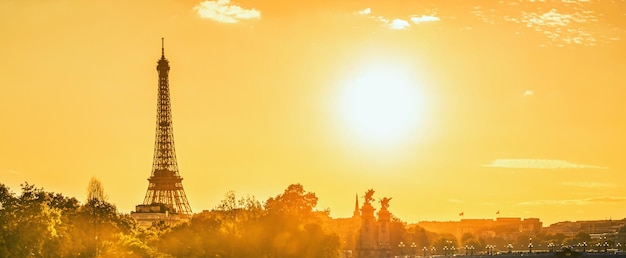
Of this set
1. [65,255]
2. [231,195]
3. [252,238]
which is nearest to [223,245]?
[252,238]

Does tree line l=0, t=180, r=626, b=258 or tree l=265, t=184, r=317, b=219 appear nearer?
tree line l=0, t=180, r=626, b=258

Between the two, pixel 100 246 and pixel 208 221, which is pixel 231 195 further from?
pixel 100 246

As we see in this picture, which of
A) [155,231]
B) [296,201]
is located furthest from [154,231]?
[296,201]

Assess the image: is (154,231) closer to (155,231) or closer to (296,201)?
(155,231)

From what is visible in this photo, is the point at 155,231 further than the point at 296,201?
No

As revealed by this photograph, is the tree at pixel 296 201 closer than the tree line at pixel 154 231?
No

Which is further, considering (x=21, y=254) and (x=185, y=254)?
(x=185, y=254)

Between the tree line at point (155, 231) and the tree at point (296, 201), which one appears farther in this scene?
the tree at point (296, 201)

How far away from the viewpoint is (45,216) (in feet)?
321

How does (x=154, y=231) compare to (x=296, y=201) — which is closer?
(x=154, y=231)

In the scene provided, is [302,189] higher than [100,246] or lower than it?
higher

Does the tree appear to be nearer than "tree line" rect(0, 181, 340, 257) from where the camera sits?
No

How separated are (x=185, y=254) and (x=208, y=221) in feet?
39.6

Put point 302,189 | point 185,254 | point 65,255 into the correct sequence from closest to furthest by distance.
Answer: point 65,255, point 185,254, point 302,189
